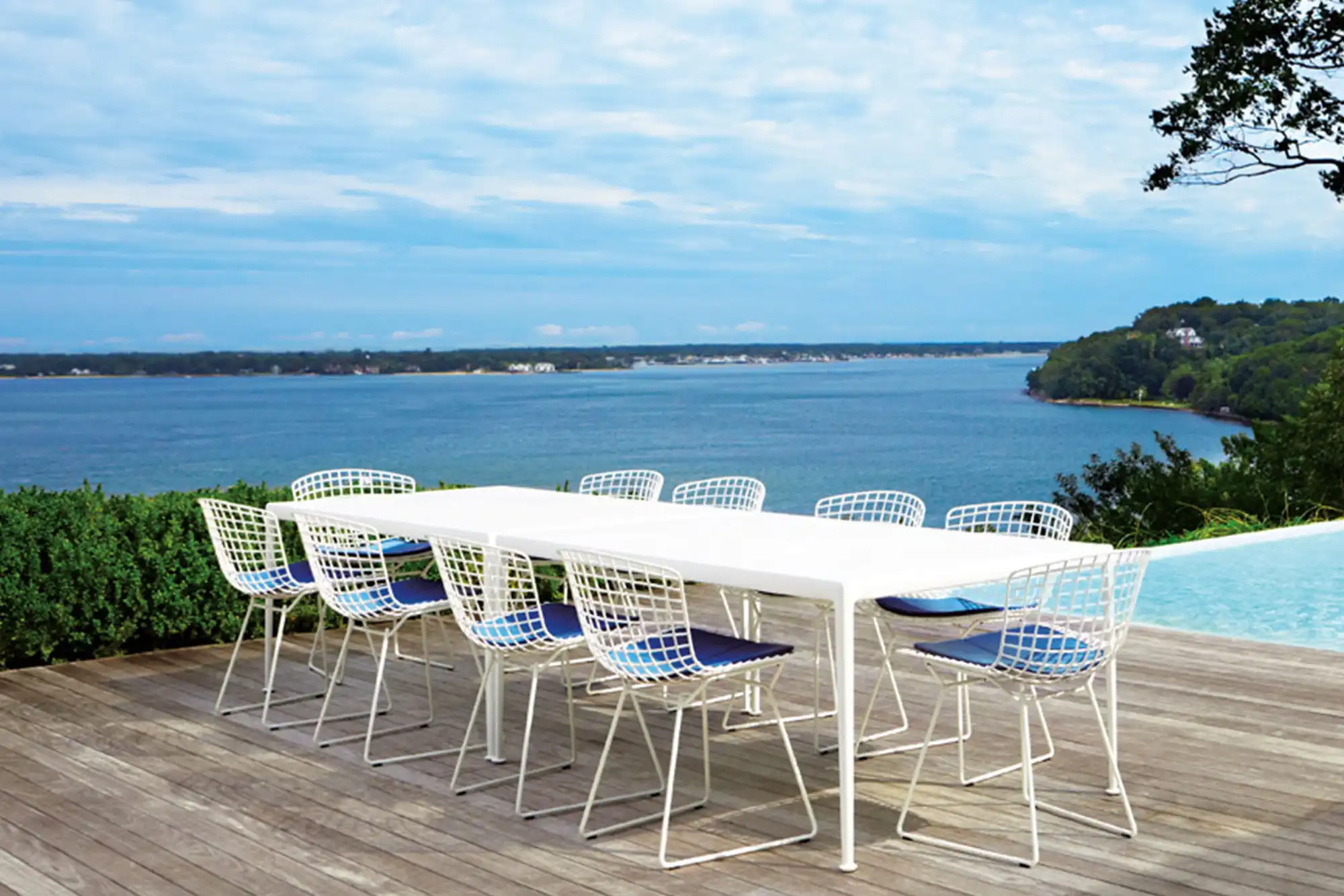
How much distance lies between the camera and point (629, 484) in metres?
7.20

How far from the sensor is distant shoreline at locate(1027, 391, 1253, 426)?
72.6 feet

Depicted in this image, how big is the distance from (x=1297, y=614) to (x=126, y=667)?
6.62 metres

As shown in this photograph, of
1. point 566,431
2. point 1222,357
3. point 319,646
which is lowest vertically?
point 566,431

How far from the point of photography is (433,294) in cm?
4272

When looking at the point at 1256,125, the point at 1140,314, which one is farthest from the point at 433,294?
the point at 1256,125

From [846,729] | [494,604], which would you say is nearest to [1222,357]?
[494,604]

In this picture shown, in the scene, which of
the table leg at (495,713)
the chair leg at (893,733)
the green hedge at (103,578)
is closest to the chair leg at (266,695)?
the green hedge at (103,578)

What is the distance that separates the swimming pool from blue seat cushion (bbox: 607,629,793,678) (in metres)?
3.96

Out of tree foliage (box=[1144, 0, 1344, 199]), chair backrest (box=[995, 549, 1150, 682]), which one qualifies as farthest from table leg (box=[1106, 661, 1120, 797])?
tree foliage (box=[1144, 0, 1344, 199])

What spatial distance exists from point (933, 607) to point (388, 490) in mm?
3791

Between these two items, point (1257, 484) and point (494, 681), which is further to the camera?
point (1257, 484)

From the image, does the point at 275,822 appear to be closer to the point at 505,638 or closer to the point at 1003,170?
the point at 505,638

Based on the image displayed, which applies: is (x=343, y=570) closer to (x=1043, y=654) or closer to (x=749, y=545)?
(x=749, y=545)

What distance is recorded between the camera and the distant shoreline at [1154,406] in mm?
22138
